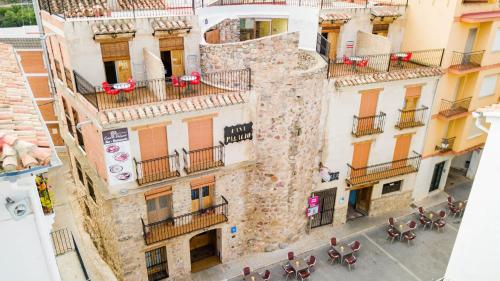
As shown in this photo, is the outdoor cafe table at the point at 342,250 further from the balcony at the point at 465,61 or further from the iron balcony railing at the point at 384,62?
the balcony at the point at 465,61

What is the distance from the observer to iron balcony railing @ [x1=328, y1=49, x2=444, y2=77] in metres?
23.3

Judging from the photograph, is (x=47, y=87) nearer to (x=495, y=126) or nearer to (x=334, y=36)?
(x=334, y=36)

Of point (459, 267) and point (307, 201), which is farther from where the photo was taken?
point (307, 201)

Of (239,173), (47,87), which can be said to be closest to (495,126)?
(239,173)

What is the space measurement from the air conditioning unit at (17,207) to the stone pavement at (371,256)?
1498 centimetres

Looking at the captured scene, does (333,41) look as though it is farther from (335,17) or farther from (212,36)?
Result: (212,36)

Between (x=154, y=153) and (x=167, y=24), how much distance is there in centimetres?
581

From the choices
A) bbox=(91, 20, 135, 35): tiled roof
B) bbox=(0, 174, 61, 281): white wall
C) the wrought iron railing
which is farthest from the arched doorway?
bbox=(0, 174, 61, 281): white wall

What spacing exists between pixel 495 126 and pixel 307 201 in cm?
1156

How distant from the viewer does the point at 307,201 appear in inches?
912

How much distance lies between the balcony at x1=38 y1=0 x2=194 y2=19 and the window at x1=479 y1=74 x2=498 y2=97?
18864 millimetres

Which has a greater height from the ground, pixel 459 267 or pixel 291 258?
pixel 459 267

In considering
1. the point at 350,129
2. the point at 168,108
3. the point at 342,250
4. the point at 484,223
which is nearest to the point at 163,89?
the point at 168,108

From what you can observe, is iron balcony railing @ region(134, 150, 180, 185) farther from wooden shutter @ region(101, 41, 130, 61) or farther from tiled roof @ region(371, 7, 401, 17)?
tiled roof @ region(371, 7, 401, 17)
